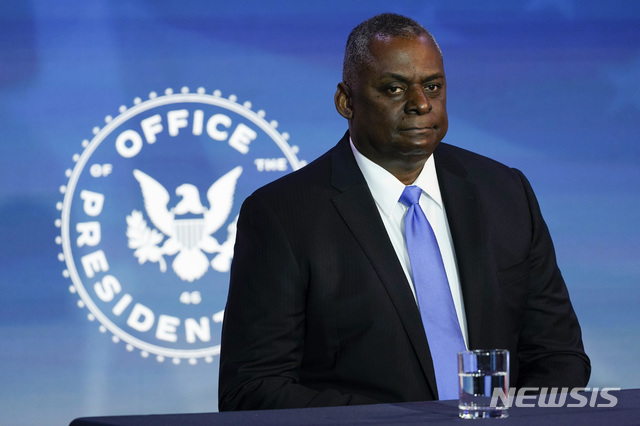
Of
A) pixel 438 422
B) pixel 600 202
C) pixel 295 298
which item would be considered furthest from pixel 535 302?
pixel 600 202

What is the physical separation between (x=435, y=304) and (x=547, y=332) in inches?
12.1

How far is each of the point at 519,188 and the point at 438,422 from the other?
3.50 ft

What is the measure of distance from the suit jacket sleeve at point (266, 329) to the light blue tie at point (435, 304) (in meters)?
0.19

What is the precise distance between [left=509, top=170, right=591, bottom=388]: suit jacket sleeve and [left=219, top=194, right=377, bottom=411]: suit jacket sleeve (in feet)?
1.42

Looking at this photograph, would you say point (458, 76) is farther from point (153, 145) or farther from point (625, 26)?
point (153, 145)

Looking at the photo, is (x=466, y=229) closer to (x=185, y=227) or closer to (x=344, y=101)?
(x=344, y=101)

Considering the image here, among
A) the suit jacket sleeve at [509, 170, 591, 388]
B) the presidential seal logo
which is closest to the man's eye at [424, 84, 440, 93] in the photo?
the suit jacket sleeve at [509, 170, 591, 388]

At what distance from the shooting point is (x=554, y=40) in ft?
11.6

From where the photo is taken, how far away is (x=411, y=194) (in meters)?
2.19

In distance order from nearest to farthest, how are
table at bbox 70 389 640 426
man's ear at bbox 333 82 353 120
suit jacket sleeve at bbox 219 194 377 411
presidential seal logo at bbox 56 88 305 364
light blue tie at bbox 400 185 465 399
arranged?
table at bbox 70 389 640 426
suit jacket sleeve at bbox 219 194 377 411
light blue tie at bbox 400 185 465 399
man's ear at bbox 333 82 353 120
presidential seal logo at bbox 56 88 305 364

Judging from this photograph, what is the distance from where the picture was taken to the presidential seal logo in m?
3.20

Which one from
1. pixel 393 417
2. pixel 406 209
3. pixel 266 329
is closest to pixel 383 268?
pixel 406 209

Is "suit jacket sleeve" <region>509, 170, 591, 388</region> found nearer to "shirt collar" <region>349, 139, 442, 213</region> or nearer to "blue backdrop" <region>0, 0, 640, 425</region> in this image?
"shirt collar" <region>349, 139, 442, 213</region>

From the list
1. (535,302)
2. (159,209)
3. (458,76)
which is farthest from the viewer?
(458,76)
